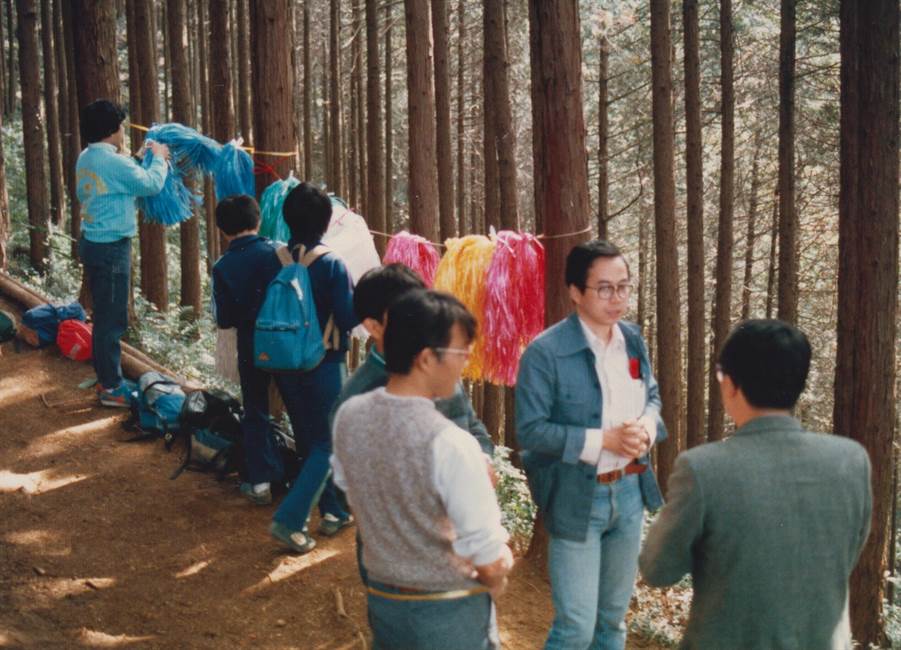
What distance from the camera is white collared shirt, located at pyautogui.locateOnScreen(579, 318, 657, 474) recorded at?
398 centimetres

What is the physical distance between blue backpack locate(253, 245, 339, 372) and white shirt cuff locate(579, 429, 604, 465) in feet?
7.12

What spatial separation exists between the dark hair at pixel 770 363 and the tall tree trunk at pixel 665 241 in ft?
36.9

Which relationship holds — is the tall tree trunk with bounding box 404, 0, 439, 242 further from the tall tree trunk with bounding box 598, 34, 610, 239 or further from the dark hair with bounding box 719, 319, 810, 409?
the dark hair with bounding box 719, 319, 810, 409

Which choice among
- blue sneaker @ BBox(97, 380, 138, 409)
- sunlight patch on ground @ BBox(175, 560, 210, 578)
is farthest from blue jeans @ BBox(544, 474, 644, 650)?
blue sneaker @ BBox(97, 380, 138, 409)

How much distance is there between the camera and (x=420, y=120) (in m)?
12.2

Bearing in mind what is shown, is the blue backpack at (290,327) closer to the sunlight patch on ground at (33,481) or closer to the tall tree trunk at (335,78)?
the sunlight patch on ground at (33,481)

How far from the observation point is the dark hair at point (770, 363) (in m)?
2.74

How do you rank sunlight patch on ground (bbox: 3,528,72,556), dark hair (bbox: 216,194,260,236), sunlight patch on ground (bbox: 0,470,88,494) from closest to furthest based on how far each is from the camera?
sunlight patch on ground (bbox: 3,528,72,556), dark hair (bbox: 216,194,260,236), sunlight patch on ground (bbox: 0,470,88,494)

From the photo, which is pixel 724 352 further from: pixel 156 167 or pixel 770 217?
pixel 770 217

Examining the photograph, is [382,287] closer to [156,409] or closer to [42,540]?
[42,540]

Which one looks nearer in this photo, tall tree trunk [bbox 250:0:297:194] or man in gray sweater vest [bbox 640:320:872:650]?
man in gray sweater vest [bbox 640:320:872:650]

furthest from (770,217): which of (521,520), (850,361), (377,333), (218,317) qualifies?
(377,333)

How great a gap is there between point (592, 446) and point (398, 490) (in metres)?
1.30

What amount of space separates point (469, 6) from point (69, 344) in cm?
1732
